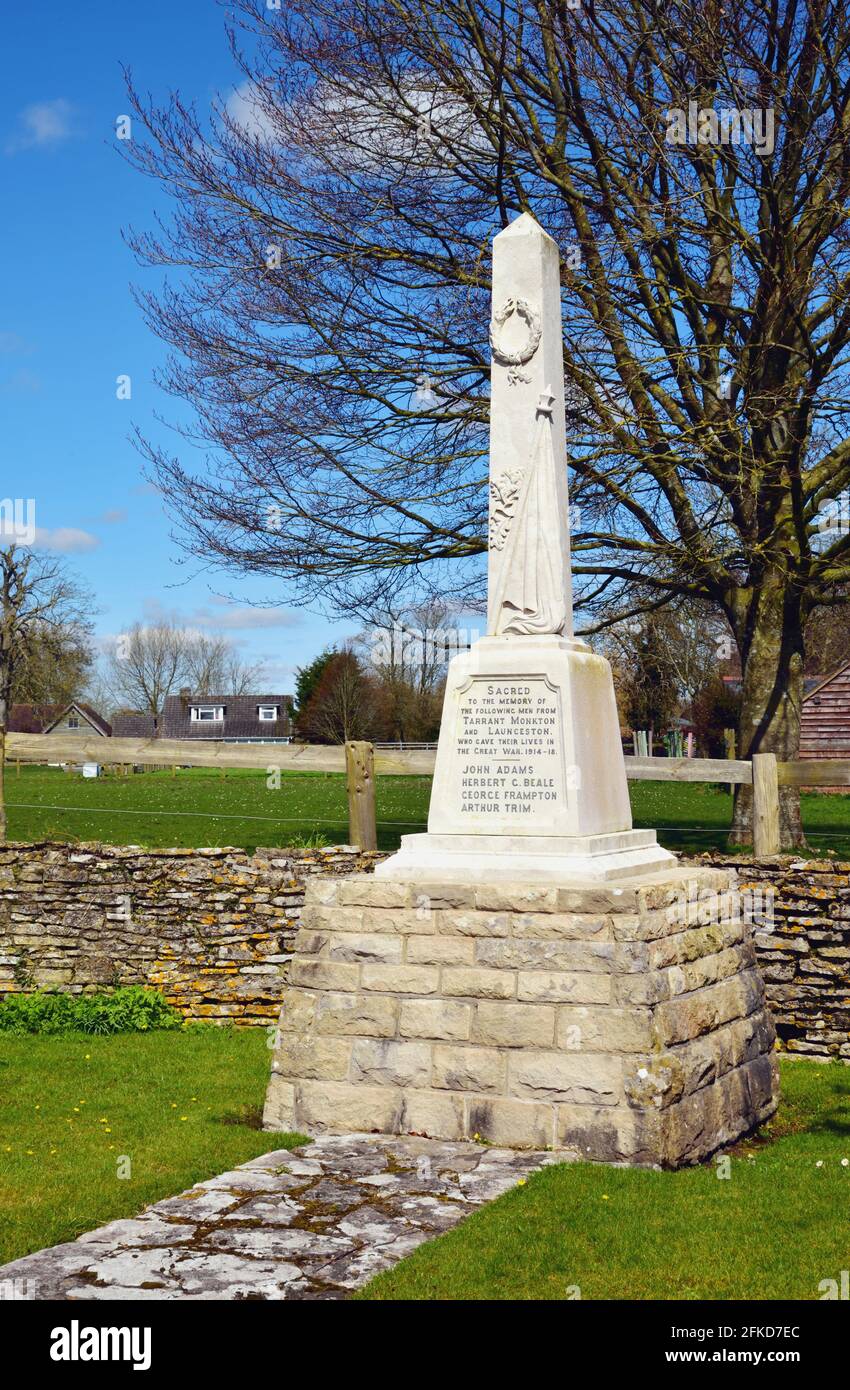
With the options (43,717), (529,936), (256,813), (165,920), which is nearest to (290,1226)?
(529,936)

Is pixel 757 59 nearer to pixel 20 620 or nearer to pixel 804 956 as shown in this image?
pixel 804 956

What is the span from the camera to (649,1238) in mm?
4820

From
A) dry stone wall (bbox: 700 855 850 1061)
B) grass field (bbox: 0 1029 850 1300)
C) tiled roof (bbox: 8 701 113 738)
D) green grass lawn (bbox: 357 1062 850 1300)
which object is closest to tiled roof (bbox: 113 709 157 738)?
tiled roof (bbox: 8 701 113 738)

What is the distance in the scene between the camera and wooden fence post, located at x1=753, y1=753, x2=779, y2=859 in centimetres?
919

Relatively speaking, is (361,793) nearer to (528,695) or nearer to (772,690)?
(528,695)

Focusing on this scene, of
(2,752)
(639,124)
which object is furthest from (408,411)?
(2,752)

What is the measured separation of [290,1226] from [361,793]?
523 cm

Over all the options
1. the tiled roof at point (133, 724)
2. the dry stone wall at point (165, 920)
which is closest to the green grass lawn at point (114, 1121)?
the dry stone wall at point (165, 920)

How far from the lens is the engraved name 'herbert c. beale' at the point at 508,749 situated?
6.67 meters

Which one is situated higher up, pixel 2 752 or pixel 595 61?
pixel 595 61

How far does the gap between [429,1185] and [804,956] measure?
3.94 meters

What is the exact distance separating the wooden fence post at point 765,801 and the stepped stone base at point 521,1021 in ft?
8.00

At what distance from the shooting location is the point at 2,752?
11.1m
